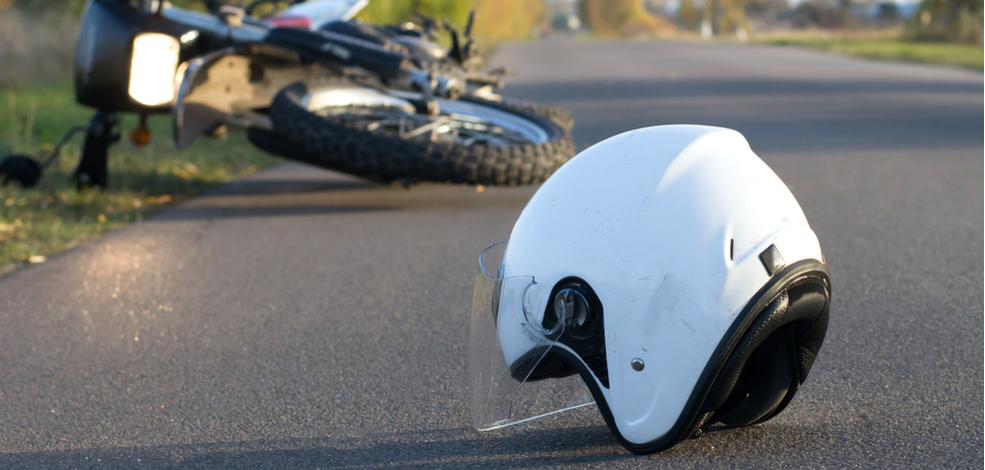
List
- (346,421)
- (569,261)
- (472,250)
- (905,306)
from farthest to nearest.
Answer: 1. (472,250)
2. (905,306)
3. (346,421)
4. (569,261)

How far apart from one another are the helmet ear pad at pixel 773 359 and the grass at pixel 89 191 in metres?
3.42

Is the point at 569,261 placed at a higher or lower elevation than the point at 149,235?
higher

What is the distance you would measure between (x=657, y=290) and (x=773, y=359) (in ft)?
1.44

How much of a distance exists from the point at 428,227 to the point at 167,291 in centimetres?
153

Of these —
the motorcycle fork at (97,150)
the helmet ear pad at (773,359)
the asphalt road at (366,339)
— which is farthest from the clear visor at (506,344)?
the motorcycle fork at (97,150)

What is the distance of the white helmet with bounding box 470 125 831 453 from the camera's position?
76.8 inches

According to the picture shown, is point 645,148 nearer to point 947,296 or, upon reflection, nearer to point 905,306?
point 905,306

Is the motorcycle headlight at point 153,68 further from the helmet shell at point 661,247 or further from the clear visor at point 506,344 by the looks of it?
the helmet shell at point 661,247

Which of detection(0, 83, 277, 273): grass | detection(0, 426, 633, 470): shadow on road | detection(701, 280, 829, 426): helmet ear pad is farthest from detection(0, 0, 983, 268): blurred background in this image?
detection(701, 280, 829, 426): helmet ear pad

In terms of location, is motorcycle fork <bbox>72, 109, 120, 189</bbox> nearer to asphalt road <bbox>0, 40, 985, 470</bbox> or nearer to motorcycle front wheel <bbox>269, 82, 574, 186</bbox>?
asphalt road <bbox>0, 40, 985, 470</bbox>

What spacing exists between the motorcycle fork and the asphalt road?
70 cm

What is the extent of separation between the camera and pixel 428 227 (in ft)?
15.9

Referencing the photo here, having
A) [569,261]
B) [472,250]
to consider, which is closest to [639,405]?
[569,261]

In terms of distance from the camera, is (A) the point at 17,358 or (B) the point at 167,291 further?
(B) the point at 167,291
